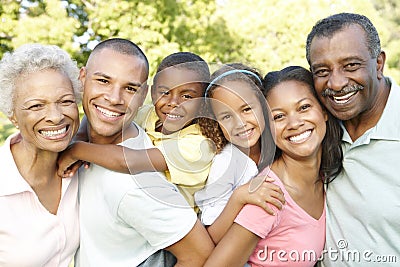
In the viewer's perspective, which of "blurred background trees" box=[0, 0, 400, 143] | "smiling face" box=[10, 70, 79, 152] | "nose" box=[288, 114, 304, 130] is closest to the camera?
"smiling face" box=[10, 70, 79, 152]

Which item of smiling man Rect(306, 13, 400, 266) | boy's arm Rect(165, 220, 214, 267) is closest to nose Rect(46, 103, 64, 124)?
boy's arm Rect(165, 220, 214, 267)

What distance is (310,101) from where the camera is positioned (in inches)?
98.9

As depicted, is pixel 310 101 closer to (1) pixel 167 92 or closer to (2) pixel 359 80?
(2) pixel 359 80

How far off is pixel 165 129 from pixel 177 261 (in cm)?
76

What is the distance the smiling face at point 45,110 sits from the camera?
235cm

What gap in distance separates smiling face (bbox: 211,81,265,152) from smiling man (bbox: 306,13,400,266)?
34 centimetres

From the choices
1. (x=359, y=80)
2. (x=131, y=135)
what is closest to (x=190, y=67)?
(x=131, y=135)

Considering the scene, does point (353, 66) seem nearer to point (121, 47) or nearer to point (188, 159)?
point (188, 159)

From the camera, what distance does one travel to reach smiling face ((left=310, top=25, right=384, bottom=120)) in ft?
7.93

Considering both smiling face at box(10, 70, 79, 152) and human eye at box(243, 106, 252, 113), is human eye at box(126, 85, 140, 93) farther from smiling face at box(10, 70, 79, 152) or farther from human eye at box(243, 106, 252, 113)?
human eye at box(243, 106, 252, 113)

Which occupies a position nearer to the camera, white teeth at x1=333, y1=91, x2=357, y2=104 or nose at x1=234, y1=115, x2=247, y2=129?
white teeth at x1=333, y1=91, x2=357, y2=104

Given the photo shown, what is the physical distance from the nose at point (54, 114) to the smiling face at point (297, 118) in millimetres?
1062

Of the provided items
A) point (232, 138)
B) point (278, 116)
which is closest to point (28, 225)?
point (232, 138)

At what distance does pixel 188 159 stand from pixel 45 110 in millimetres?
744
